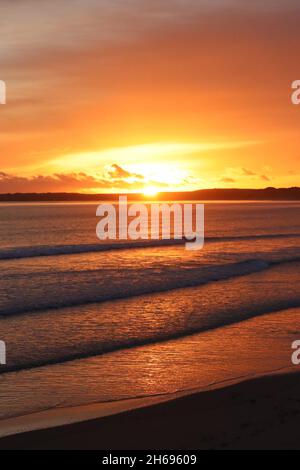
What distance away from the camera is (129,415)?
29.2 ft

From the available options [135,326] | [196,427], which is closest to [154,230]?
[135,326]

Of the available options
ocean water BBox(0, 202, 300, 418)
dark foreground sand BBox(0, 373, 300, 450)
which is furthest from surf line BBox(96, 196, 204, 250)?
dark foreground sand BBox(0, 373, 300, 450)

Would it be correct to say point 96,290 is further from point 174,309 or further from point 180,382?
point 180,382

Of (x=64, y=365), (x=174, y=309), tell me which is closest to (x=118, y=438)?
(x=64, y=365)

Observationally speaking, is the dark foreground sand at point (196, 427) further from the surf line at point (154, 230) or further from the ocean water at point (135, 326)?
the surf line at point (154, 230)

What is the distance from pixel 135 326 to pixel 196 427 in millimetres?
6872

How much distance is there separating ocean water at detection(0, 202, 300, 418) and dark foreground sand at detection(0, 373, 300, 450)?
884 millimetres

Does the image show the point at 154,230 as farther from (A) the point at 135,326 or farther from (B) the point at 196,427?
(B) the point at 196,427

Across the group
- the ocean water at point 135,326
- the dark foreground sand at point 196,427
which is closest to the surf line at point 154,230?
the ocean water at point 135,326

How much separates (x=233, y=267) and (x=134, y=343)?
15428 millimetres

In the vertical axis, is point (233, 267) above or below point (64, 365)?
above

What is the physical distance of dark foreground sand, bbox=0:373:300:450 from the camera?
309 inches

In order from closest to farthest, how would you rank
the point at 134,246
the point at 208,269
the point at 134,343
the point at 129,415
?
the point at 129,415 → the point at 134,343 → the point at 208,269 → the point at 134,246

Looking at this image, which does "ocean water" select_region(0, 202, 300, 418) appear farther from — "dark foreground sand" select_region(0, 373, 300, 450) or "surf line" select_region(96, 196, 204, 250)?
"surf line" select_region(96, 196, 204, 250)
